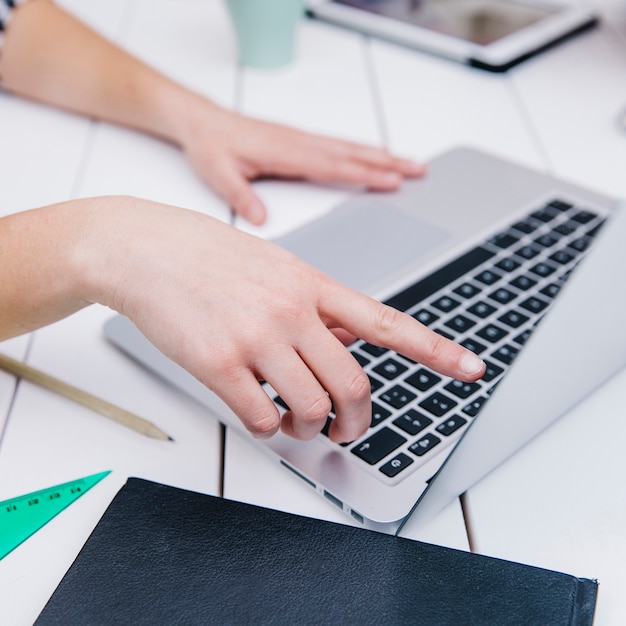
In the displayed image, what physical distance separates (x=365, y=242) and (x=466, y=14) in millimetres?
518

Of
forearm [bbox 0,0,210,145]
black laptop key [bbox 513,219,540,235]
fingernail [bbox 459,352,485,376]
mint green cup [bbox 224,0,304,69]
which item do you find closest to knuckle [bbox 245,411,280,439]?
fingernail [bbox 459,352,485,376]

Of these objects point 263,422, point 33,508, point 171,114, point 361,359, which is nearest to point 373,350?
point 361,359

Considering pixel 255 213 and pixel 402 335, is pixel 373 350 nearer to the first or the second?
pixel 402 335

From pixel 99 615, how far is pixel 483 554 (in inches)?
7.4

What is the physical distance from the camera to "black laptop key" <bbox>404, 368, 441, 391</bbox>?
475mm

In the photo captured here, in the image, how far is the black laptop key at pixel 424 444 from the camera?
0.43 m

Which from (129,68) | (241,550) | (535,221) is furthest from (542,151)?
(241,550)

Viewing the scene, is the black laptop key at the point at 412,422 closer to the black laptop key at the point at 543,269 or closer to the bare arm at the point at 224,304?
the bare arm at the point at 224,304

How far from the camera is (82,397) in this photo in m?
0.49

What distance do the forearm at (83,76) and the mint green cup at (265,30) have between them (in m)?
0.14

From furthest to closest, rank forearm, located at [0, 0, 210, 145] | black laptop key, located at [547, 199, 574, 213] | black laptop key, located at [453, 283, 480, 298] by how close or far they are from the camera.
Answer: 1. forearm, located at [0, 0, 210, 145]
2. black laptop key, located at [547, 199, 574, 213]
3. black laptop key, located at [453, 283, 480, 298]

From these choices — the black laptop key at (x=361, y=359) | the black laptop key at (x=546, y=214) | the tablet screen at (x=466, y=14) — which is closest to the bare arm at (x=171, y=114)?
the black laptop key at (x=546, y=214)

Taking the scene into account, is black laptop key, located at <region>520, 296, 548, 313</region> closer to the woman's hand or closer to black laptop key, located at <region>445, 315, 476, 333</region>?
black laptop key, located at <region>445, 315, 476, 333</region>

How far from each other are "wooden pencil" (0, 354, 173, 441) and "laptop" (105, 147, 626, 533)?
0.04m
